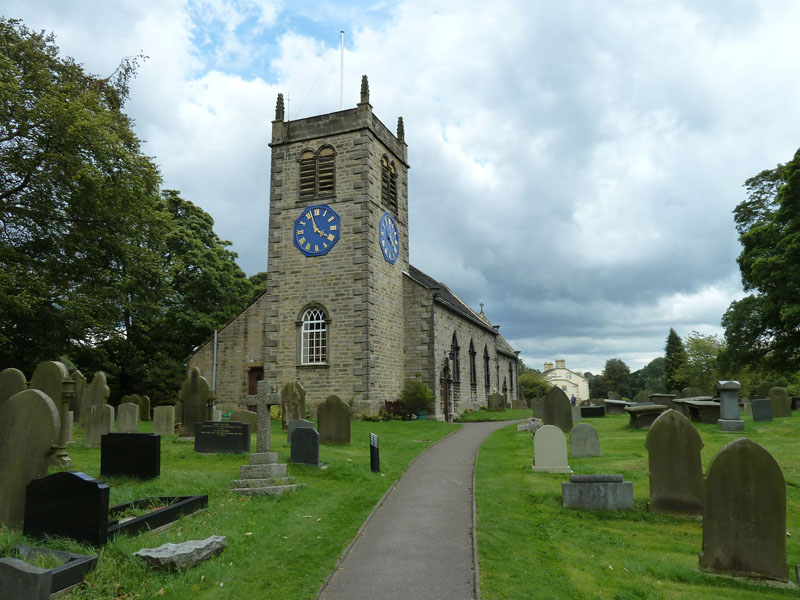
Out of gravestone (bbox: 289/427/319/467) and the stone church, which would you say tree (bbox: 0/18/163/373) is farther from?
gravestone (bbox: 289/427/319/467)

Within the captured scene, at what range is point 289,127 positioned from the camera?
27000 millimetres

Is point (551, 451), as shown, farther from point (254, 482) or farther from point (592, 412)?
point (592, 412)

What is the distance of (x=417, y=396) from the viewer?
25688mm

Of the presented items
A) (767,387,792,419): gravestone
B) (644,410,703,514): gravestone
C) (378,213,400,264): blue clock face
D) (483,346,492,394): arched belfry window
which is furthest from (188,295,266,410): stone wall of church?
(767,387,792,419): gravestone

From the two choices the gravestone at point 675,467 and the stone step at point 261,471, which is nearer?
the gravestone at point 675,467

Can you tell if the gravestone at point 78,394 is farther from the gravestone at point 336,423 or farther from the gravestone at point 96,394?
the gravestone at point 336,423

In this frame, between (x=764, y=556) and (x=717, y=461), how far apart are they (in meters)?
1.03

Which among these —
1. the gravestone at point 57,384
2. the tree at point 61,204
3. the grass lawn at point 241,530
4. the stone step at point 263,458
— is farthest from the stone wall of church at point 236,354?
the stone step at point 263,458

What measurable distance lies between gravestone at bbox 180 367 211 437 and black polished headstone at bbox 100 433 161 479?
17.4 feet

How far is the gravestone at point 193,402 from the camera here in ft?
50.6

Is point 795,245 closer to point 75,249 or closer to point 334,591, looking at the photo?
point 334,591

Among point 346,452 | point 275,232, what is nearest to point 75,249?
point 275,232

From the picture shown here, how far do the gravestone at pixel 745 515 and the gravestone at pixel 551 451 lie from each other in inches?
230

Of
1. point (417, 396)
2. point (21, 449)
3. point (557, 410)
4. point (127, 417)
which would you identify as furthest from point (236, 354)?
point (21, 449)
